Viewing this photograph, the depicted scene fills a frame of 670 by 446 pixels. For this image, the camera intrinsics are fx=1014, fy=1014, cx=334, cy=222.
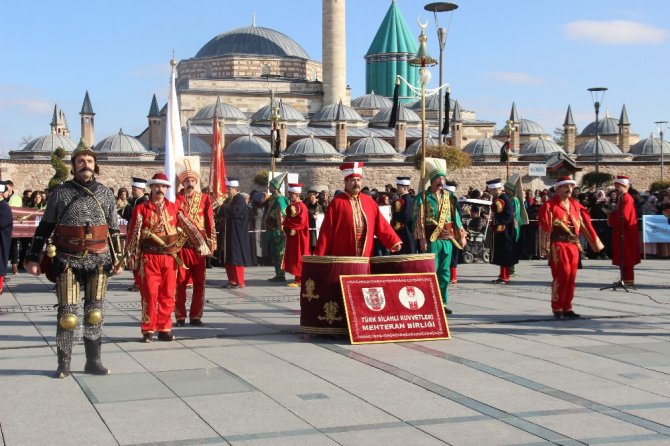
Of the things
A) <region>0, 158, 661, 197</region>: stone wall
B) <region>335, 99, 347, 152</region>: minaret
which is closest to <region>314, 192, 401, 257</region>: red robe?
<region>0, 158, 661, 197</region>: stone wall

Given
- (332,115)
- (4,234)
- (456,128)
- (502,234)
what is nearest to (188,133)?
(332,115)

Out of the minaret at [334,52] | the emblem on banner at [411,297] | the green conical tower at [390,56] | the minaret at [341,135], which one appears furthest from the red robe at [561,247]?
the green conical tower at [390,56]

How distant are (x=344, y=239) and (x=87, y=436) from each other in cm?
428

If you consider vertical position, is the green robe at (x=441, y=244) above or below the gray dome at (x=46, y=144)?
below

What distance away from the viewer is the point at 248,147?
62.1 metres

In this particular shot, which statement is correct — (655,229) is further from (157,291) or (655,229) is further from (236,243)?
(157,291)

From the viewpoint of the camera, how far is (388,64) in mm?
81062

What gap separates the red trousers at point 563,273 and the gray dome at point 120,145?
55148mm

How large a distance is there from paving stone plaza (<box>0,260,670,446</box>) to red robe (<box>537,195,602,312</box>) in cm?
28

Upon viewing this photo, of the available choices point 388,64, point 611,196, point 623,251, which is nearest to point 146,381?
point 623,251

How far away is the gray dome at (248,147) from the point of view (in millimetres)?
61562

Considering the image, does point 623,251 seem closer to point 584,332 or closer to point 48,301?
point 584,332

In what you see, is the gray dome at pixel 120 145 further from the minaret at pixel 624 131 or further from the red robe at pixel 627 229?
the red robe at pixel 627 229

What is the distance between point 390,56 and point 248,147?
2246 centimetres
